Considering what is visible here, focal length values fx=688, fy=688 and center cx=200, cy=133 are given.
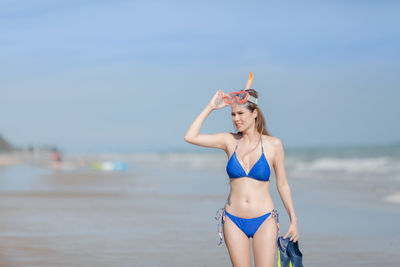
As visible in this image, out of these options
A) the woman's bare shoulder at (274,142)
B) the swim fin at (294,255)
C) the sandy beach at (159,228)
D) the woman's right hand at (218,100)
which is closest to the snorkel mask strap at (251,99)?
the woman's right hand at (218,100)

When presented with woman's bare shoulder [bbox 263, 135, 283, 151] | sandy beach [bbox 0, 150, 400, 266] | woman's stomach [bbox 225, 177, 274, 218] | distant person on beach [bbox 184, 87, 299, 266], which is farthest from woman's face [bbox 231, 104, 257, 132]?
sandy beach [bbox 0, 150, 400, 266]

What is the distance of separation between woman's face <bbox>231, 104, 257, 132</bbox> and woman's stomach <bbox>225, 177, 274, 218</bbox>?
1.30ft

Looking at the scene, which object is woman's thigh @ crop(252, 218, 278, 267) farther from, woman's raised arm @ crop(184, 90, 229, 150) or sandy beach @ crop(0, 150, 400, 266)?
sandy beach @ crop(0, 150, 400, 266)

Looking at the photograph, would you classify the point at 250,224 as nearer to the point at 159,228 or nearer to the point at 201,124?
the point at 201,124

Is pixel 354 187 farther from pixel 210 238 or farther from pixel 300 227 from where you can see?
pixel 210 238

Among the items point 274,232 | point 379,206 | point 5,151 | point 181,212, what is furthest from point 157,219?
point 5,151

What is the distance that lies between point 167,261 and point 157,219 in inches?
163

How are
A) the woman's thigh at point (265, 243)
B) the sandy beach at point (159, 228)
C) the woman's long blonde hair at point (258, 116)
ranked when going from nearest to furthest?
the woman's thigh at point (265, 243), the woman's long blonde hair at point (258, 116), the sandy beach at point (159, 228)

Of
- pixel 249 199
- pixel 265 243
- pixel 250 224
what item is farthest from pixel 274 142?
pixel 265 243

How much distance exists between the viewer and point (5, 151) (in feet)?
255

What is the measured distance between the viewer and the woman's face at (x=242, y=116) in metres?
5.08

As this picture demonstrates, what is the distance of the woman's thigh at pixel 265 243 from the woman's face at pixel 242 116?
27.8 inches

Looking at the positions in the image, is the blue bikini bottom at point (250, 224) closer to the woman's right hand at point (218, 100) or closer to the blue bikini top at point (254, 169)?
the blue bikini top at point (254, 169)

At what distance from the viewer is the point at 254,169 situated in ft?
16.4
